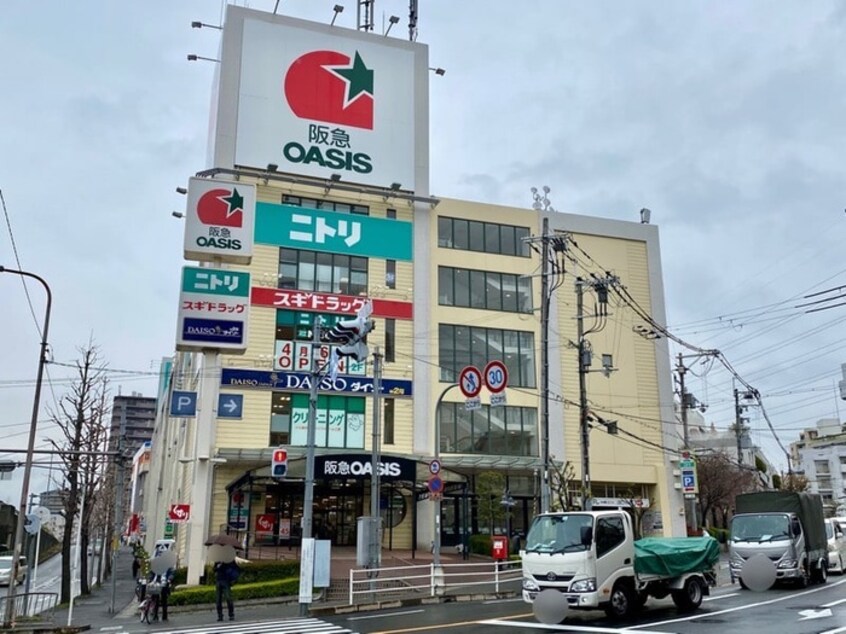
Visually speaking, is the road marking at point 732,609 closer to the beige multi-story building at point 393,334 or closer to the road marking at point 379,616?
the road marking at point 379,616

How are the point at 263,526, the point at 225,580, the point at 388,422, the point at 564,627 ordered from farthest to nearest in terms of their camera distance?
the point at 388,422
the point at 263,526
the point at 225,580
the point at 564,627

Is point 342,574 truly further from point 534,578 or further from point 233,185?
point 233,185

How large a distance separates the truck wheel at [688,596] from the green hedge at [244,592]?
1152cm

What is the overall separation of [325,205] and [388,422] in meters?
11.5

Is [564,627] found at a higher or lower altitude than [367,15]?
lower

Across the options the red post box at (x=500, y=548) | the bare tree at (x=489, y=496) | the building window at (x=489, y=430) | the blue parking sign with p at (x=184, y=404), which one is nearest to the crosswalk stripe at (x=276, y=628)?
the red post box at (x=500, y=548)

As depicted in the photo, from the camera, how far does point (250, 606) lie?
70.7 ft

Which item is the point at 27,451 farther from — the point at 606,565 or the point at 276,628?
the point at 606,565

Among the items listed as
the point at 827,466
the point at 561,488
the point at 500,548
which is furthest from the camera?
the point at 827,466

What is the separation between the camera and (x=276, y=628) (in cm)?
1605

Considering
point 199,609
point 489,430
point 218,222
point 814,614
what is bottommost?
point 199,609

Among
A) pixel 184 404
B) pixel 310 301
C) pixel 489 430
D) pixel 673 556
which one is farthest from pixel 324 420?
pixel 673 556

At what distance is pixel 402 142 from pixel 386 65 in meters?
4.80

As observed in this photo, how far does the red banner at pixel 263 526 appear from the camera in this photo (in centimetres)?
3291
